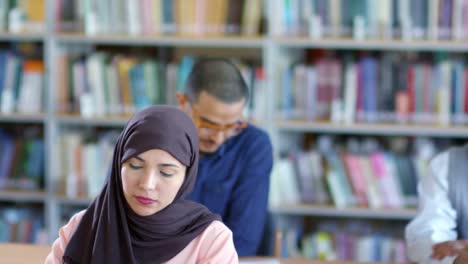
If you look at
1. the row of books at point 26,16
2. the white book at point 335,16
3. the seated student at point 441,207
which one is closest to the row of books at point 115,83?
the row of books at point 26,16

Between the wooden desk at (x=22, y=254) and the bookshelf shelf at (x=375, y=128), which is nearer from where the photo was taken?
the wooden desk at (x=22, y=254)

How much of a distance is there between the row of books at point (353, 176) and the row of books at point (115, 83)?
1.81 feet

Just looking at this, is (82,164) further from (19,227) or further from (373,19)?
(373,19)

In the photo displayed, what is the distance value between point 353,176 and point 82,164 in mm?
1345

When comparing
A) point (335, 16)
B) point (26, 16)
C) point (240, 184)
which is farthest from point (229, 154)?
point (26, 16)

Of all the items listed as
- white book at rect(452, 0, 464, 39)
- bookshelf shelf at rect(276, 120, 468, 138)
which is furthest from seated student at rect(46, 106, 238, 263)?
white book at rect(452, 0, 464, 39)

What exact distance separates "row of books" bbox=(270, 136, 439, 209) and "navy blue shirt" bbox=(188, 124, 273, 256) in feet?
3.50

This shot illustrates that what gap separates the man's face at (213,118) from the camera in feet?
9.58

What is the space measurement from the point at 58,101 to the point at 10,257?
1.76 meters

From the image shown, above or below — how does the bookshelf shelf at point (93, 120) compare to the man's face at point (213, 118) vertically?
below

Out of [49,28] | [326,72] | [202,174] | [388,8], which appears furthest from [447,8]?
[49,28]

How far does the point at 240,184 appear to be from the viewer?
9.90 feet

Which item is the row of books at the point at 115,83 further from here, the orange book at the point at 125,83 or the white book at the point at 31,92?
the white book at the point at 31,92

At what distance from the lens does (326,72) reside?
415 cm
